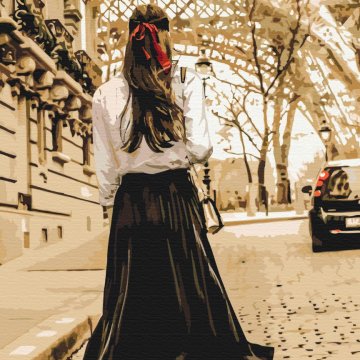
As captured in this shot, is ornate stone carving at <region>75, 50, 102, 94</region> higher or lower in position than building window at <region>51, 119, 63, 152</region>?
higher

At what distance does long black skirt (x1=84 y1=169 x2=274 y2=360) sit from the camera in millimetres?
4191

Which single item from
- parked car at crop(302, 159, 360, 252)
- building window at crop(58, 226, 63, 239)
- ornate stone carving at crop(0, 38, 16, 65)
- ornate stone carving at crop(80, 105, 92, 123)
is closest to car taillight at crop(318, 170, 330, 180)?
parked car at crop(302, 159, 360, 252)

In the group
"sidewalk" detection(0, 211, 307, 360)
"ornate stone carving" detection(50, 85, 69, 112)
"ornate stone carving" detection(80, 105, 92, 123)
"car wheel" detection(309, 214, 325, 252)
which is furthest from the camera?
"ornate stone carving" detection(80, 105, 92, 123)

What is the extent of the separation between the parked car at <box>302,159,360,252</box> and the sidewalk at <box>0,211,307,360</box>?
10.4 ft

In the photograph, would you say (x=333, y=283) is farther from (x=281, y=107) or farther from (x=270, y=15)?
(x=281, y=107)

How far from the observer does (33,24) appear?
13.6m


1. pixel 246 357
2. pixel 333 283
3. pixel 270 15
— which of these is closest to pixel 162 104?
pixel 246 357

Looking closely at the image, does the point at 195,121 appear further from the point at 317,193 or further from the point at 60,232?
the point at 60,232

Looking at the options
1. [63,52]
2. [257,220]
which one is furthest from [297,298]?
[257,220]

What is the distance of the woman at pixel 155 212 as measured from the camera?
4.07 meters

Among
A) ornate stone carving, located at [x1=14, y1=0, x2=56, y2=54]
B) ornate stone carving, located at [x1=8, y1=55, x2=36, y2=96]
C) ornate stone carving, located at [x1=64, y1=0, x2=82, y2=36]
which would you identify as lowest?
ornate stone carving, located at [x1=8, y1=55, x2=36, y2=96]

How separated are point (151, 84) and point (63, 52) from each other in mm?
12491

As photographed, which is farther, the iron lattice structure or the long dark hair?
the iron lattice structure

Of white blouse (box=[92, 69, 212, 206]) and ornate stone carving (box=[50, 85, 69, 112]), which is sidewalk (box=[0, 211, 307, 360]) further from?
ornate stone carving (box=[50, 85, 69, 112])
